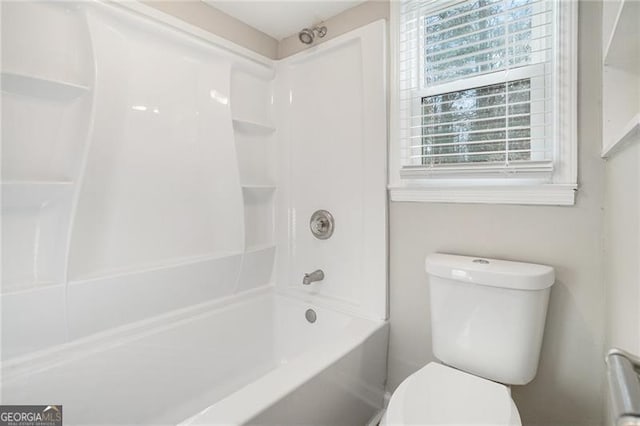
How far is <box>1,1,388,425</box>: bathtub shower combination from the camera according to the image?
1.23 metres

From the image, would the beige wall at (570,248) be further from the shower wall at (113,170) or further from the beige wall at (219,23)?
the shower wall at (113,170)

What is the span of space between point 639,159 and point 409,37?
3.93 ft

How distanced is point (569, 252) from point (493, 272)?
332mm

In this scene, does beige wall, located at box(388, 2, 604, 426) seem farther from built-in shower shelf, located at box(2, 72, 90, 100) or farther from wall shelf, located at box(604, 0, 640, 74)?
built-in shower shelf, located at box(2, 72, 90, 100)

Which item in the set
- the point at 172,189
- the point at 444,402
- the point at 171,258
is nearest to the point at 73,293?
the point at 171,258

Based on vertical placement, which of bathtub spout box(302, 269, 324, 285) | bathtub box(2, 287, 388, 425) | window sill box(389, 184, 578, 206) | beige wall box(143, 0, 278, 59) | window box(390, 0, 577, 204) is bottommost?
bathtub box(2, 287, 388, 425)

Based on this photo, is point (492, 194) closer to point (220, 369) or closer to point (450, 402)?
point (450, 402)

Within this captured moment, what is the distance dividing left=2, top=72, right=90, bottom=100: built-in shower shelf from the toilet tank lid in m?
1.63

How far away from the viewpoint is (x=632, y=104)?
103 cm

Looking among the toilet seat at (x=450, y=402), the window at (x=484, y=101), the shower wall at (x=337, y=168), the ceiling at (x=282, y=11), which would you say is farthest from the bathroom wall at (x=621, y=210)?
the ceiling at (x=282, y=11)

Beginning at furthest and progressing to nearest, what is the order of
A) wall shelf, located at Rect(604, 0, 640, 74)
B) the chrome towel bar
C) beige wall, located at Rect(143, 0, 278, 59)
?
beige wall, located at Rect(143, 0, 278, 59), wall shelf, located at Rect(604, 0, 640, 74), the chrome towel bar

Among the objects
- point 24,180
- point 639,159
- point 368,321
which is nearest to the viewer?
point 639,159

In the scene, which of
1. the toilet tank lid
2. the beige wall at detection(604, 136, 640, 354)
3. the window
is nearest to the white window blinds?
the window

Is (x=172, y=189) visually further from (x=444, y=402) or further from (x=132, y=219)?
(x=444, y=402)
